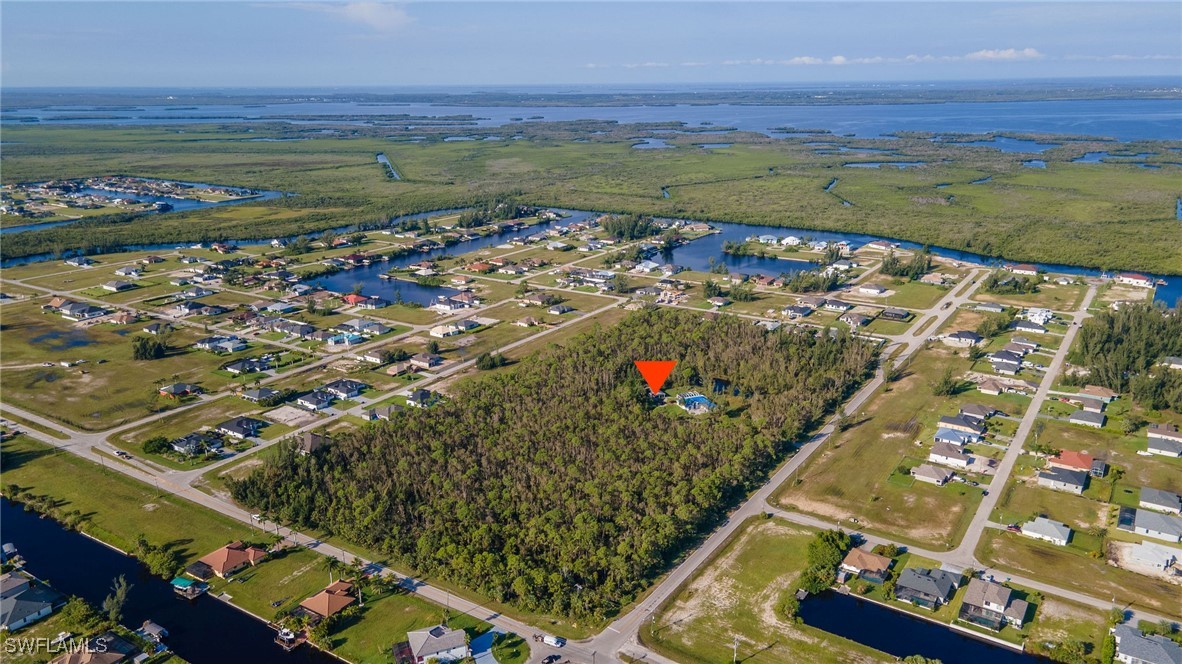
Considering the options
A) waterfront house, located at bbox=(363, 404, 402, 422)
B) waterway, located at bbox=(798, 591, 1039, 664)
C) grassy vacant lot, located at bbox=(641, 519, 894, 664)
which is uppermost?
waterfront house, located at bbox=(363, 404, 402, 422)

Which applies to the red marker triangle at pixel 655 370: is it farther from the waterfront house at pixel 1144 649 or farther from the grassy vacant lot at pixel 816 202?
the grassy vacant lot at pixel 816 202

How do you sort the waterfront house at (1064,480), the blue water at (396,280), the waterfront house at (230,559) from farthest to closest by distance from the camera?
1. the blue water at (396,280)
2. the waterfront house at (1064,480)
3. the waterfront house at (230,559)

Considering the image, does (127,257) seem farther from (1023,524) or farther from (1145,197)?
(1145,197)

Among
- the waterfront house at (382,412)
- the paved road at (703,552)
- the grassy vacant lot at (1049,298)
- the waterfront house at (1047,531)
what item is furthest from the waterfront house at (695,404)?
the grassy vacant lot at (1049,298)

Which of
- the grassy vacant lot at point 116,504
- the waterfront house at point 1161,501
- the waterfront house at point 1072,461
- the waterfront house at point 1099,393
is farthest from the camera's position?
the waterfront house at point 1099,393

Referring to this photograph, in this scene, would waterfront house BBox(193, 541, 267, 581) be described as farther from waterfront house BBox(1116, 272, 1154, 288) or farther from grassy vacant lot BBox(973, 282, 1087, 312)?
waterfront house BBox(1116, 272, 1154, 288)

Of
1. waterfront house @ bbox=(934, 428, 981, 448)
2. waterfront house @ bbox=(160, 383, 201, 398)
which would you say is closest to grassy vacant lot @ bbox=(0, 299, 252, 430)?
waterfront house @ bbox=(160, 383, 201, 398)

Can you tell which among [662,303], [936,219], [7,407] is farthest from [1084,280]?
[7,407]
